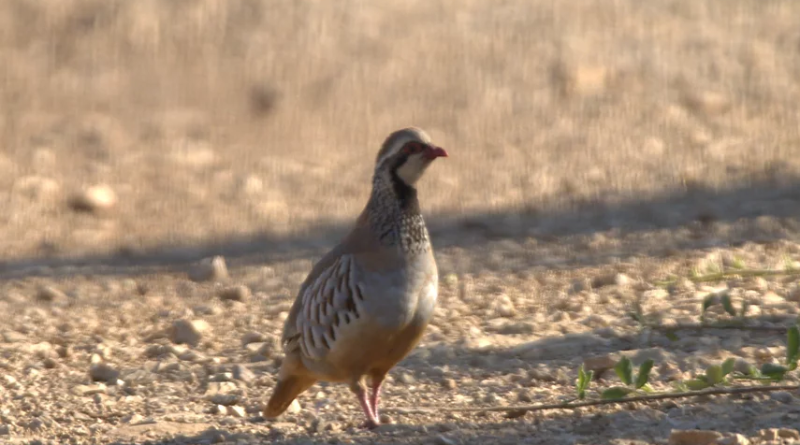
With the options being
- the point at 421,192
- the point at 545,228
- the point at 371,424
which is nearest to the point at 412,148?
the point at 371,424

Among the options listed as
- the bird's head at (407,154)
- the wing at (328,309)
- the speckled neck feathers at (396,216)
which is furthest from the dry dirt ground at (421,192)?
the bird's head at (407,154)

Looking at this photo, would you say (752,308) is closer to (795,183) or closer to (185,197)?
(795,183)

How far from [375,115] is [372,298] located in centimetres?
525

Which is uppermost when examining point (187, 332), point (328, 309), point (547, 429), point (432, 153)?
point (432, 153)

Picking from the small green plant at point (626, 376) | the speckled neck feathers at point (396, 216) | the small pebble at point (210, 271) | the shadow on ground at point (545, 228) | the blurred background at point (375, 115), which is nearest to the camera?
the small green plant at point (626, 376)

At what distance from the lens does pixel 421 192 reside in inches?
344

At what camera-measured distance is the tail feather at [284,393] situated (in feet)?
15.3

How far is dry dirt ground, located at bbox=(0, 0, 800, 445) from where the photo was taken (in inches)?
195

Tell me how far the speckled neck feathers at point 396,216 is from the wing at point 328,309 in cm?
15

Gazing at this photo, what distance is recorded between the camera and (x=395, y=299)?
4.35m

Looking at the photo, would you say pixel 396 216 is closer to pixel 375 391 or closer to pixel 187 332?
pixel 375 391

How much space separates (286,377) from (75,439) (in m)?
0.73

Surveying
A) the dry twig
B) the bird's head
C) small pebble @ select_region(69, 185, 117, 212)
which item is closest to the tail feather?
the dry twig

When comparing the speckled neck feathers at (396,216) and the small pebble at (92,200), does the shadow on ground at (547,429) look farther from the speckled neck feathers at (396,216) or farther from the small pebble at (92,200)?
the small pebble at (92,200)
